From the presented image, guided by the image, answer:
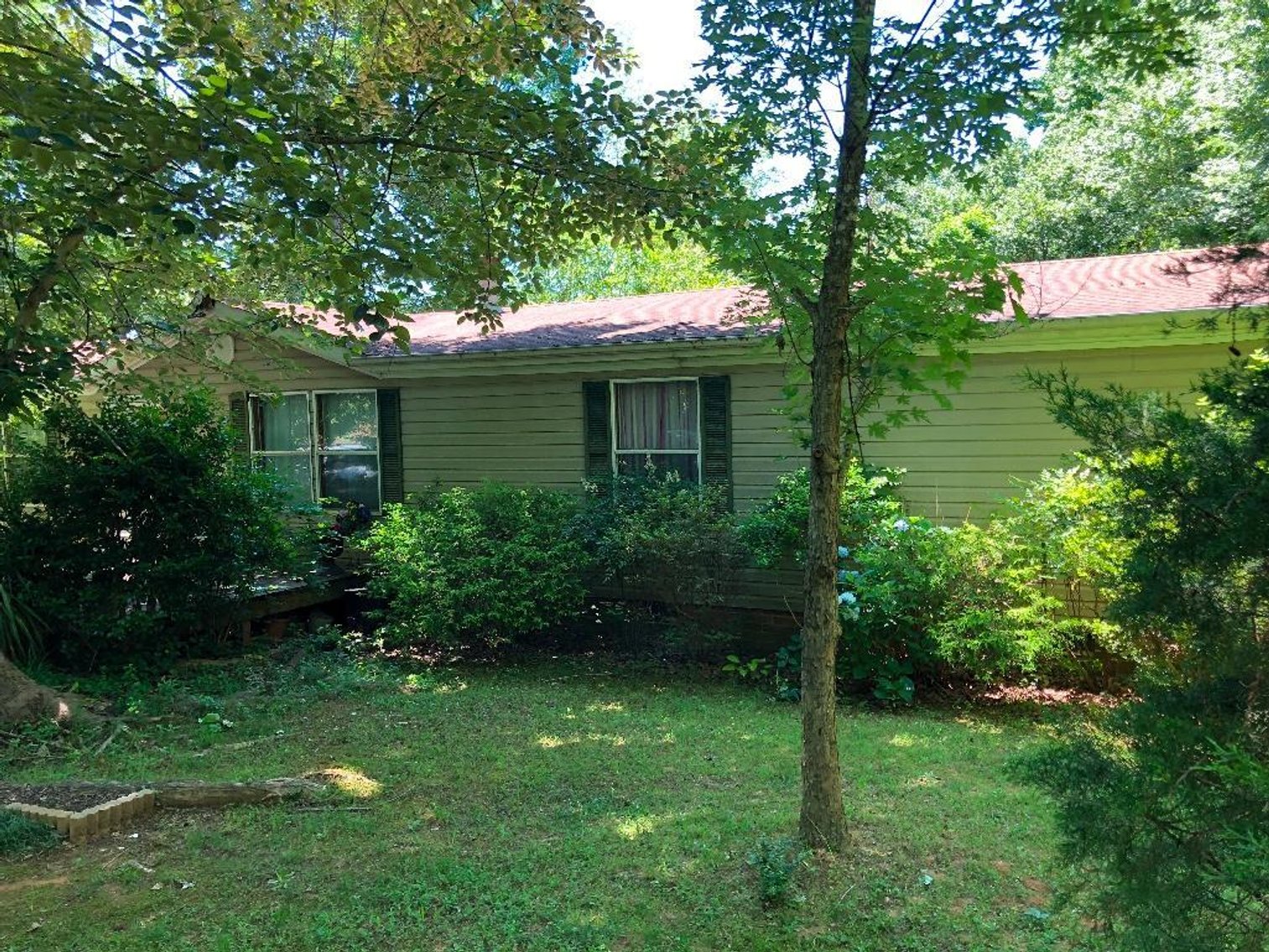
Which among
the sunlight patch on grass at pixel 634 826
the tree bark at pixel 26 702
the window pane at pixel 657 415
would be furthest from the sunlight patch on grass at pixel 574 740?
the window pane at pixel 657 415

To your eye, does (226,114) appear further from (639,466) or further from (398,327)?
(639,466)

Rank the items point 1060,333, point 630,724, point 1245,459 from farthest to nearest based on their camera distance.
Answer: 1. point 1060,333
2. point 630,724
3. point 1245,459

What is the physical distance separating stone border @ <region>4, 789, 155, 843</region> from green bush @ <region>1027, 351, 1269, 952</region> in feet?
14.7

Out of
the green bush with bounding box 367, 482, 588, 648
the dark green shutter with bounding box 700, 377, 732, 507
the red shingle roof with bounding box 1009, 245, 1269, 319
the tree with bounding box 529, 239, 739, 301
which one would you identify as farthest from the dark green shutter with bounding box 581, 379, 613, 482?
the tree with bounding box 529, 239, 739, 301

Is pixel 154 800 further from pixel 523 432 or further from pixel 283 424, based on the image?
pixel 283 424

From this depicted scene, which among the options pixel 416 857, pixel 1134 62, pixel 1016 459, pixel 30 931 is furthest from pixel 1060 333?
pixel 30 931

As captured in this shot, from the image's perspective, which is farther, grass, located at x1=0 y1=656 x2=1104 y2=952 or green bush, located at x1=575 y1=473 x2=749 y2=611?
green bush, located at x1=575 y1=473 x2=749 y2=611

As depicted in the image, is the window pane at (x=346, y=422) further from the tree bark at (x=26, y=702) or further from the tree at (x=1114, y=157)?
the tree at (x=1114, y=157)

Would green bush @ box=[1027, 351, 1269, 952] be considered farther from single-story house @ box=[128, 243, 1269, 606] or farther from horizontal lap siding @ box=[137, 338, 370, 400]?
horizontal lap siding @ box=[137, 338, 370, 400]

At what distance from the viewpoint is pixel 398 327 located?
447 centimetres

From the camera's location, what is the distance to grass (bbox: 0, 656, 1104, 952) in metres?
3.45

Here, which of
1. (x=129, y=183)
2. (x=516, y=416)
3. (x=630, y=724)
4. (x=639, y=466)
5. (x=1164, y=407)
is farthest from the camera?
(x=516, y=416)

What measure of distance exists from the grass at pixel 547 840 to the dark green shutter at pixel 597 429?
126 inches

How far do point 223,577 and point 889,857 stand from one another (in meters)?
6.50
